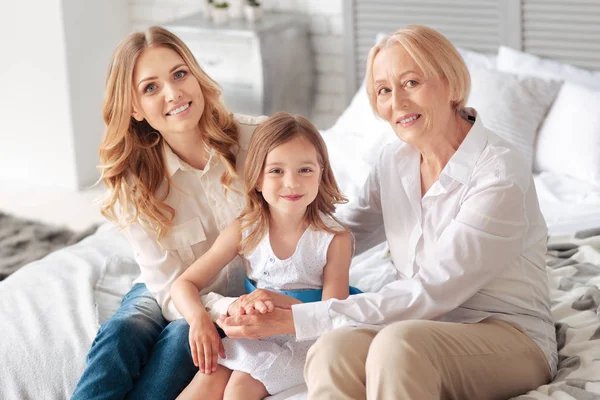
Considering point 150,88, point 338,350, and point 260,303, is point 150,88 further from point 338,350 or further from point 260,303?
point 338,350

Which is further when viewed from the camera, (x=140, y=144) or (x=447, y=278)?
(x=140, y=144)

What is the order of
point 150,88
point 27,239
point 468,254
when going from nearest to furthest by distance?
point 468,254 < point 150,88 < point 27,239

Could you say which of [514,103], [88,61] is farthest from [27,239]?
[514,103]

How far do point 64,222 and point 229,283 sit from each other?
6.90 ft

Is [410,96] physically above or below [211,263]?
above

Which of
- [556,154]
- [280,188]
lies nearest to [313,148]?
[280,188]

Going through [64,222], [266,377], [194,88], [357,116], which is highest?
[194,88]

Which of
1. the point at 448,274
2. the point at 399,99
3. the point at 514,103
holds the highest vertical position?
the point at 399,99

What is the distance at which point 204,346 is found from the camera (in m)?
1.84

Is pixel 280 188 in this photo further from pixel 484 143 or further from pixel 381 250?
pixel 381 250

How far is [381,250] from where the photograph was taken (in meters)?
2.53

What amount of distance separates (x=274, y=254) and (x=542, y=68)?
1.81m

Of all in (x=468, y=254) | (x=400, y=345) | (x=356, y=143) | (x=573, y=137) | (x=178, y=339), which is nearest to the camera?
(x=400, y=345)

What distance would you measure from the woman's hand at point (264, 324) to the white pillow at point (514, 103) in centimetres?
148
